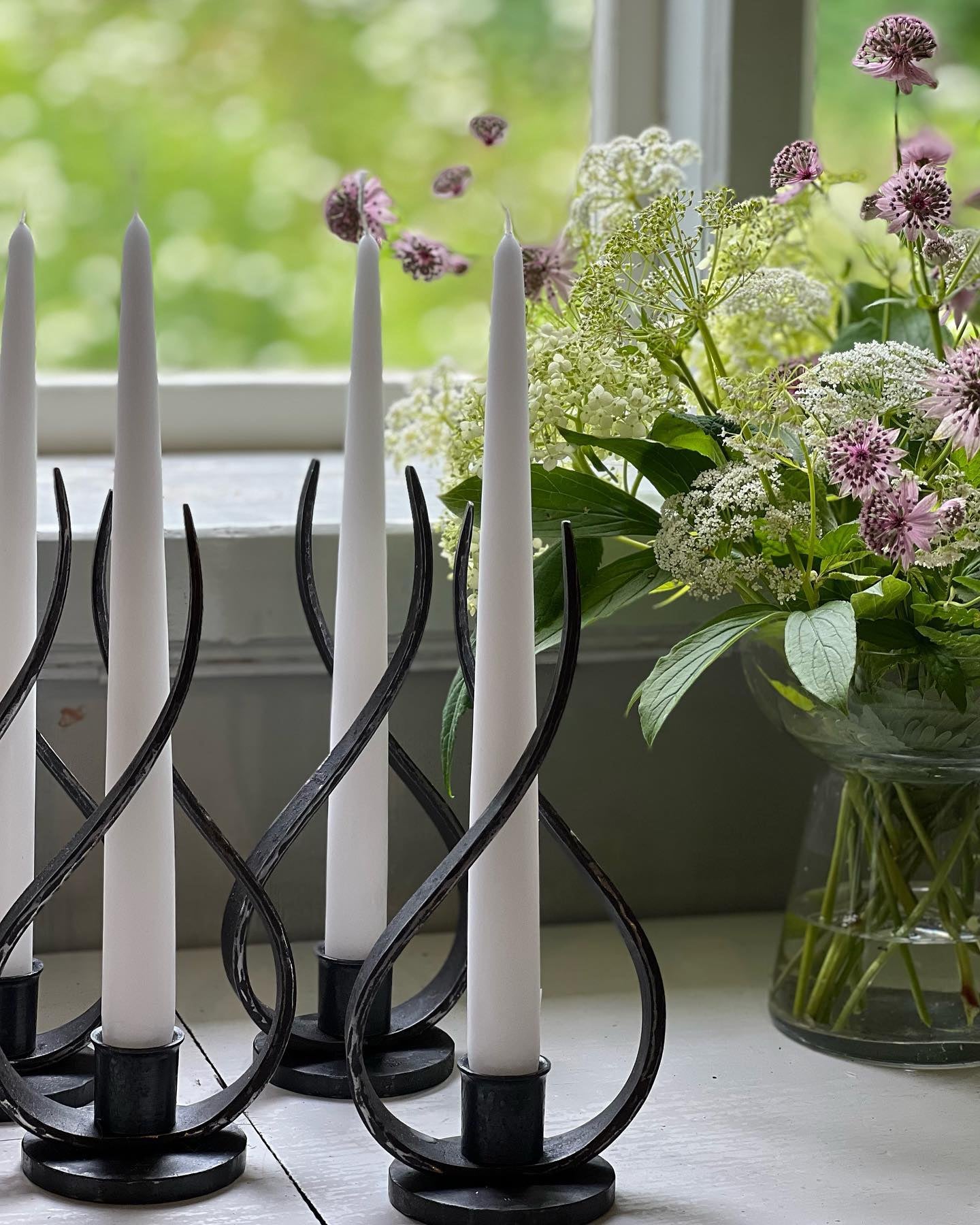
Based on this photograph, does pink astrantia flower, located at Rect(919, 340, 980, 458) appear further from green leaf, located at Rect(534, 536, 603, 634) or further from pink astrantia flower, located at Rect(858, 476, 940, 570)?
green leaf, located at Rect(534, 536, 603, 634)

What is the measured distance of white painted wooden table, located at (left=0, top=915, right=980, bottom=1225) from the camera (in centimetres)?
51

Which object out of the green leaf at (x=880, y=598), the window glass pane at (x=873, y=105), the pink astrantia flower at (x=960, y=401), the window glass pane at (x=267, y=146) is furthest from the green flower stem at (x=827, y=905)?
the window glass pane at (x=267, y=146)

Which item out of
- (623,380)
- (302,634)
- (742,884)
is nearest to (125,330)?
(623,380)

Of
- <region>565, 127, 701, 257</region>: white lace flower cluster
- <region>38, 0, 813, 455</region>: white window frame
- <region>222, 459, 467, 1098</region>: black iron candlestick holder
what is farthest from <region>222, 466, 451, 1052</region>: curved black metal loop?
<region>38, 0, 813, 455</region>: white window frame

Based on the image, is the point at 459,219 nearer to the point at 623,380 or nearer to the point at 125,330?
the point at 623,380

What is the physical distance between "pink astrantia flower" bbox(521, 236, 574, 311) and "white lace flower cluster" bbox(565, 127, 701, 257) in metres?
0.02

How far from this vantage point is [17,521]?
0.55 m

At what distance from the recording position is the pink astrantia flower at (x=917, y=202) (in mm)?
565

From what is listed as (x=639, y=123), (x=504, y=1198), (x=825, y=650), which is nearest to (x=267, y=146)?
(x=639, y=123)

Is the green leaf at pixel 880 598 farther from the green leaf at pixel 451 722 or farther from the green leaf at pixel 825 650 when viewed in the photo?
the green leaf at pixel 451 722

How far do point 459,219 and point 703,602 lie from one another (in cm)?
47

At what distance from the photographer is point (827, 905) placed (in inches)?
26.5

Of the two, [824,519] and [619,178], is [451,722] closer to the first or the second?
[824,519]

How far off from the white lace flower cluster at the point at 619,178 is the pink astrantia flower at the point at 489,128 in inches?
2.5
